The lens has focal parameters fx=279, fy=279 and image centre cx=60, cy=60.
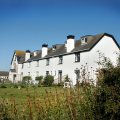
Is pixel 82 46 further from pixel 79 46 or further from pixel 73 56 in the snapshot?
pixel 73 56

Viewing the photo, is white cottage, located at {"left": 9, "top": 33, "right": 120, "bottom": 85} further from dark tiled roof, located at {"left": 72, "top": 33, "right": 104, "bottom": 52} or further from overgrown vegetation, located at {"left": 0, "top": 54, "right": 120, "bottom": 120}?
overgrown vegetation, located at {"left": 0, "top": 54, "right": 120, "bottom": 120}

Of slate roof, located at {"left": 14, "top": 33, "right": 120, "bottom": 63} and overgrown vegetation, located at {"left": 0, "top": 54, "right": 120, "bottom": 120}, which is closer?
overgrown vegetation, located at {"left": 0, "top": 54, "right": 120, "bottom": 120}

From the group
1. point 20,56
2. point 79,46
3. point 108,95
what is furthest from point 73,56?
point 108,95

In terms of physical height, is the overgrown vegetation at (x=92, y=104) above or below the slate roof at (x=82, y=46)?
below

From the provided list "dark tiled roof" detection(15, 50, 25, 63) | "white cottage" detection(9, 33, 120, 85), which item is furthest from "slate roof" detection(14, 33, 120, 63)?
"dark tiled roof" detection(15, 50, 25, 63)

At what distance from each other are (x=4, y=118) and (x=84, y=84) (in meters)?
2.36

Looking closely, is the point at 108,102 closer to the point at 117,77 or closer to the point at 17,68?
the point at 117,77

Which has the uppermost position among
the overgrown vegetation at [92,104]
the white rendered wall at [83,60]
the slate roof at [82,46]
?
the slate roof at [82,46]

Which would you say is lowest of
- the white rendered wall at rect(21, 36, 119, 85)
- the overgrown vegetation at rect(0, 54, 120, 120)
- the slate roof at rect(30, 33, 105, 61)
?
the overgrown vegetation at rect(0, 54, 120, 120)

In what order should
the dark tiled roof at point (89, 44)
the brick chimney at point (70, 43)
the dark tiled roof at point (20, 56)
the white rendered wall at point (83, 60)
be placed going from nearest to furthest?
1. the white rendered wall at point (83, 60)
2. the dark tiled roof at point (89, 44)
3. the brick chimney at point (70, 43)
4. the dark tiled roof at point (20, 56)

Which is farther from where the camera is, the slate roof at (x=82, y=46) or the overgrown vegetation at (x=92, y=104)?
the slate roof at (x=82, y=46)

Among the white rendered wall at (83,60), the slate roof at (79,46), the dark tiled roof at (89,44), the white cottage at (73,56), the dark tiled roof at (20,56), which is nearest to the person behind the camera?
the white rendered wall at (83,60)

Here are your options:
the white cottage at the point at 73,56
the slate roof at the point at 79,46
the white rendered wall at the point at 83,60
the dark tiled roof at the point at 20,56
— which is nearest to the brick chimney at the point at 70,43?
the white cottage at the point at 73,56

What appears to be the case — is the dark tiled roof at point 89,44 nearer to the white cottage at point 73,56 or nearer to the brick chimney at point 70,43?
the white cottage at point 73,56
